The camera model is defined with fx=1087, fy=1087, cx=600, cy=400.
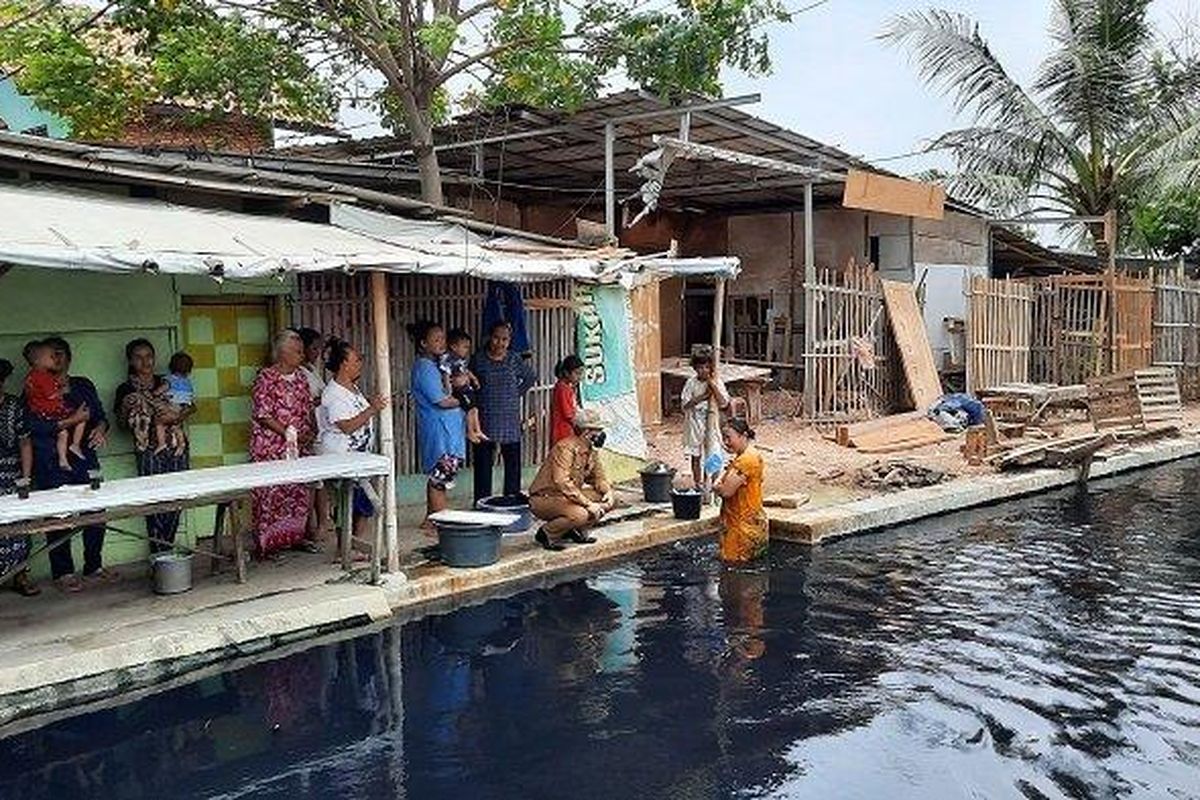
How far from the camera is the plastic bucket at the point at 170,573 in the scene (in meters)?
7.12

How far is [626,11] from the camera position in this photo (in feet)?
39.5

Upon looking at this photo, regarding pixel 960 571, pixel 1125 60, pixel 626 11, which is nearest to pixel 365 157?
pixel 626 11

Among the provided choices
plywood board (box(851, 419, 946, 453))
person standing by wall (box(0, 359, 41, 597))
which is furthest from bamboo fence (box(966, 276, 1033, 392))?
person standing by wall (box(0, 359, 41, 597))

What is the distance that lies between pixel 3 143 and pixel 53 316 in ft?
3.96

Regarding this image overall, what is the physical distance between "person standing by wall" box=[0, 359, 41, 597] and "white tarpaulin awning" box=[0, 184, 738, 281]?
1231 mm

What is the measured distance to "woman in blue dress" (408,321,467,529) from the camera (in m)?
8.65

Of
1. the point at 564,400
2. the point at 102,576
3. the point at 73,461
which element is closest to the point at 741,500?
the point at 564,400

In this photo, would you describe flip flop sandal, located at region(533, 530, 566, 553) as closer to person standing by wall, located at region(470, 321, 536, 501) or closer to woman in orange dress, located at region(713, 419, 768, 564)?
person standing by wall, located at region(470, 321, 536, 501)

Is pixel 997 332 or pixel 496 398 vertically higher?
pixel 997 332

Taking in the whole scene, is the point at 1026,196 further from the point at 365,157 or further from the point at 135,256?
the point at 135,256

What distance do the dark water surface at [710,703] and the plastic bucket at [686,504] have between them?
111 cm

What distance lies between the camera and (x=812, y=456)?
1338 centimetres

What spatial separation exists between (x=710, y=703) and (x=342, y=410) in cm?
361

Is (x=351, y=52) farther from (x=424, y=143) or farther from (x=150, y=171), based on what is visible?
(x=150, y=171)
